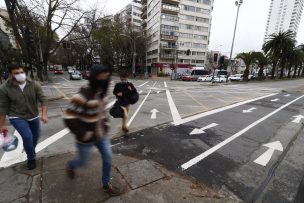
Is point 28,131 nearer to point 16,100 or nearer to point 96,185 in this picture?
point 16,100

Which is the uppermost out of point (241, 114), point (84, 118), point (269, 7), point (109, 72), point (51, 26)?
point (269, 7)

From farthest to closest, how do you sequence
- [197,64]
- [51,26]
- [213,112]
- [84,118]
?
1. [197,64]
2. [51,26]
3. [213,112]
4. [84,118]

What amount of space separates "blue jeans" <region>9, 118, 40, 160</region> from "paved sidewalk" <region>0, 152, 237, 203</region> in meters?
0.41

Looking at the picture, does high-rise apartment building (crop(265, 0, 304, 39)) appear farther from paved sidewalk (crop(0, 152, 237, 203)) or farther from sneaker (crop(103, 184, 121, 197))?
sneaker (crop(103, 184, 121, 197))

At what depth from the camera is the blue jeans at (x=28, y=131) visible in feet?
10.5

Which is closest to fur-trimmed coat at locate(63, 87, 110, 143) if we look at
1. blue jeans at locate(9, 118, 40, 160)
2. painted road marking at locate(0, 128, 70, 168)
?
blue jeans at locate(9, 118, 40, 160)

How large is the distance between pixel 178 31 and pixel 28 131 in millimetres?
58607

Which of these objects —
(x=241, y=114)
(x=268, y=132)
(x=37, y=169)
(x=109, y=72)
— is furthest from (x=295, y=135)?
(x=37, y=169)

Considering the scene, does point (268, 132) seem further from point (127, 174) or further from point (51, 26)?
point (51, 26)

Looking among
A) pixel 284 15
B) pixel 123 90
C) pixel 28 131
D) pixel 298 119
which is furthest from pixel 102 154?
pixel 284 15

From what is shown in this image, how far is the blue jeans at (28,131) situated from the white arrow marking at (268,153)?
4.31 meters

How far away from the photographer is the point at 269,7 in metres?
166

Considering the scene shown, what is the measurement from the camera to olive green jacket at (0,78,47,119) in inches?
125

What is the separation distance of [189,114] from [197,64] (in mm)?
56321
